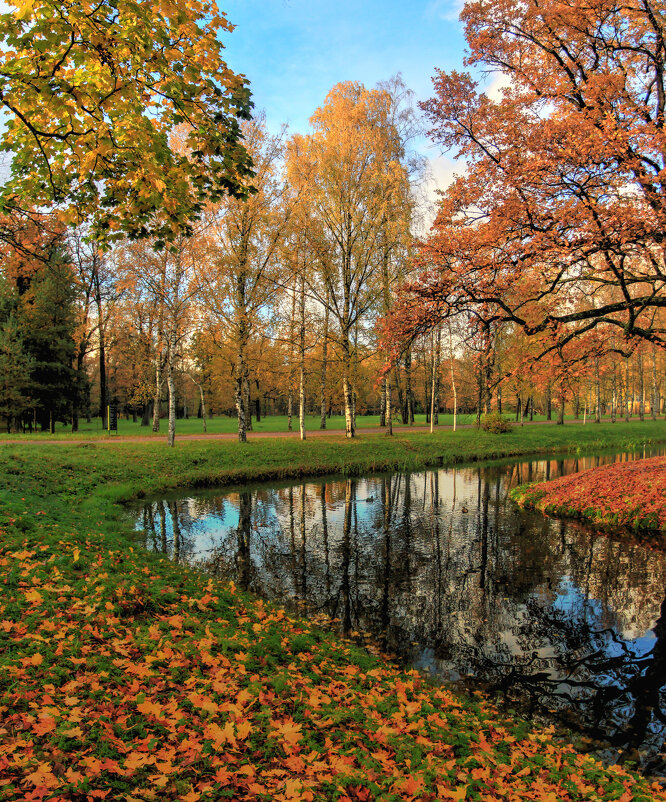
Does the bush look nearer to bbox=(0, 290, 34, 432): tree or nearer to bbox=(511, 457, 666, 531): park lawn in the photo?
bbox=(511, 457, 666, 531): park lawn

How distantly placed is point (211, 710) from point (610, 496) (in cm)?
1310

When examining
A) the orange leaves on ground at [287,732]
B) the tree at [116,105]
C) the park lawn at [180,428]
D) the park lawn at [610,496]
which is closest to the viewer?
the orange leaves on ground at [287,732]

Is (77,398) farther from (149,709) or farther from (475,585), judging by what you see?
(149,709)

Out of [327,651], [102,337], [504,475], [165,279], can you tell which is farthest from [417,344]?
[327,651]

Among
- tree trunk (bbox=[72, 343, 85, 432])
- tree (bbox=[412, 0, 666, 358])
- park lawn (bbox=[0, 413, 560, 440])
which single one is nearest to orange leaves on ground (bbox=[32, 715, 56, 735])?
tree (bbox=[412, 0, 666, 358])

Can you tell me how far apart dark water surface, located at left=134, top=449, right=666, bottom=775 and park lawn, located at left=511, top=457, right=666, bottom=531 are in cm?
74

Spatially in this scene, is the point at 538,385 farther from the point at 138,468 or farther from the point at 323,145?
the point at 323,145

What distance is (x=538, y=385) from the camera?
39.5 ft

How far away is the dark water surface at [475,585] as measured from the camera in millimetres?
5578

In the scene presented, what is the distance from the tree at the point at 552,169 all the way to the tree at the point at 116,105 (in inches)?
245

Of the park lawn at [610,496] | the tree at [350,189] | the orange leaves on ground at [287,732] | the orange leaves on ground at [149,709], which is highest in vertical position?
the tree at [350,189]

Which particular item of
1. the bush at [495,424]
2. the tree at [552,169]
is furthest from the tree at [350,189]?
the bush at [495,424]

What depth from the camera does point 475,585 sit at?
342 inches

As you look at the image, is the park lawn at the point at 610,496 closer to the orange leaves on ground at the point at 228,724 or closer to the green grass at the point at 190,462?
the green grass at the point at 190,462
